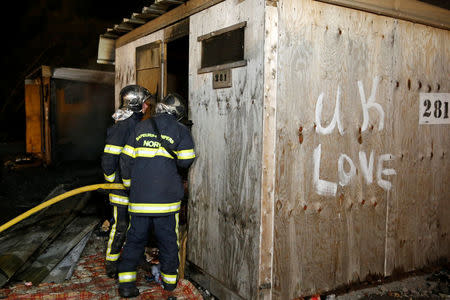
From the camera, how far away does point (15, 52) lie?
77.6 feet

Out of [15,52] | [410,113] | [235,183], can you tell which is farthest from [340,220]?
[15,52]

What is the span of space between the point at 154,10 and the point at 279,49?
264 centimetres

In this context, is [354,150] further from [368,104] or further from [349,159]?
[368,104]

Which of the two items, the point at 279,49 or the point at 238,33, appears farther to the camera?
the point at 238,33

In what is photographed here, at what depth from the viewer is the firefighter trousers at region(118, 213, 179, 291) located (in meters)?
4.16

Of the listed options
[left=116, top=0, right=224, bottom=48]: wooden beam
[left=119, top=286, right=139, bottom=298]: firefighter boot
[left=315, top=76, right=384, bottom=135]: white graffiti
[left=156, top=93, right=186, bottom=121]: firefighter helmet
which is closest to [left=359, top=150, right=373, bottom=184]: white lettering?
[left=315, top=76, right=384, bottom=135]: white graffiti

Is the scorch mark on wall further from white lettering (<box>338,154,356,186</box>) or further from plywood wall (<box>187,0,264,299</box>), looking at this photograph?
plywood wall (<box>187,0,264,299</box>)

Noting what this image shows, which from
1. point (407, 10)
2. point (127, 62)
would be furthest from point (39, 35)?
point (407, 10)

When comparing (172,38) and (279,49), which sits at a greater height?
(172,38)

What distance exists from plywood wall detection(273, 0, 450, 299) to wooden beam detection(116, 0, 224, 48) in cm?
133

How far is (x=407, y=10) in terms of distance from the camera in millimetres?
4426

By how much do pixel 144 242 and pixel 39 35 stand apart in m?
23.1

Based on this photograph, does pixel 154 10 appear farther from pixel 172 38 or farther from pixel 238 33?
pixel 238 33

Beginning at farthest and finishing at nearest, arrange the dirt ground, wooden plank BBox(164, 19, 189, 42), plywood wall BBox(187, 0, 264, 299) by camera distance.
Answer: wooden plank BBox(164, 19, 189, 42) → the dirt ground → plywood wall BBox(187, 0, 264, 299)
